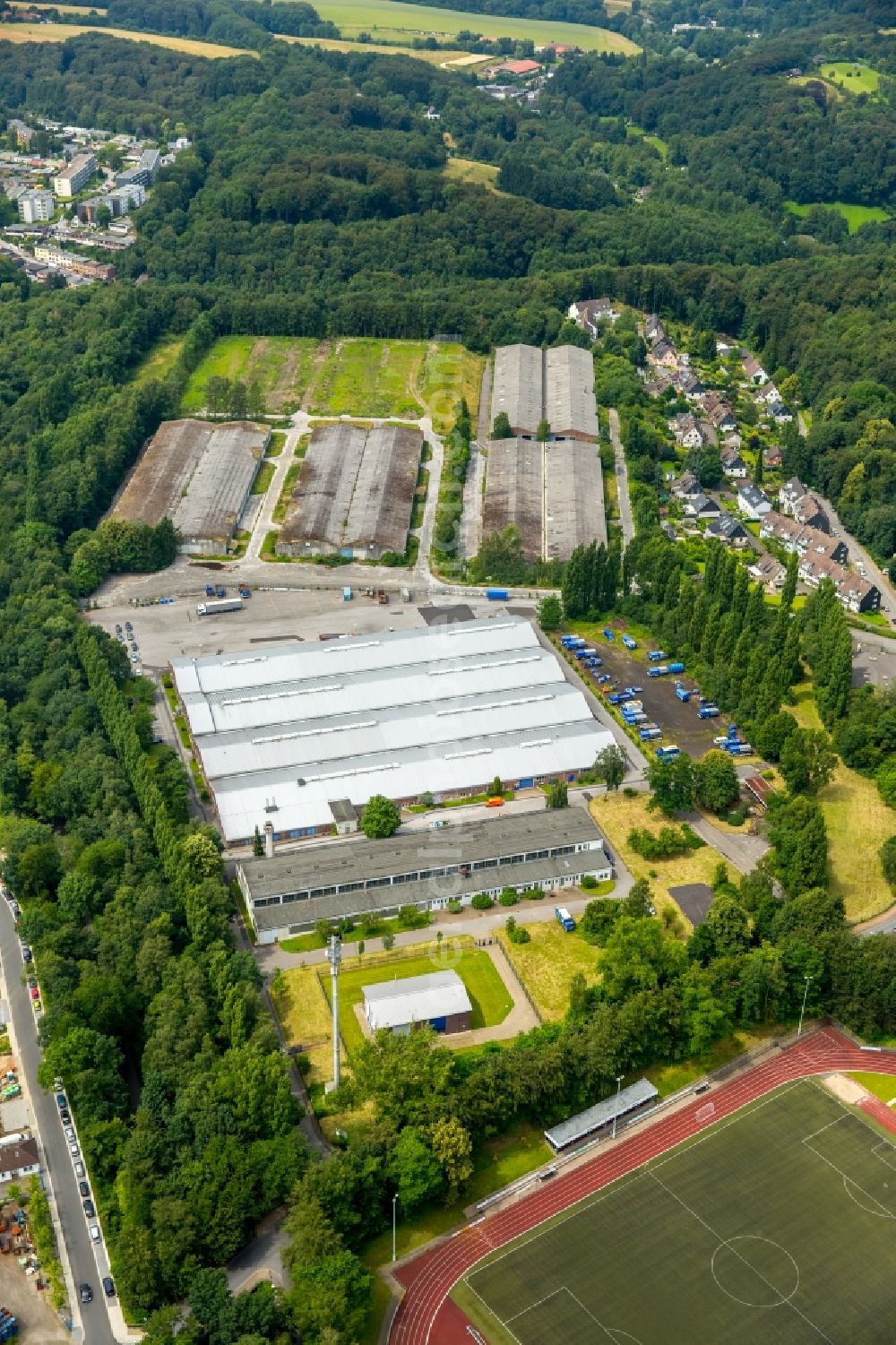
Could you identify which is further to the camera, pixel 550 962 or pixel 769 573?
pixel 769 573

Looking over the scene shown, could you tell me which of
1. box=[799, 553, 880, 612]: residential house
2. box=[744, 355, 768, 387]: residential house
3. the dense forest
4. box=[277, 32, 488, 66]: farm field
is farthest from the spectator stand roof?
box=[277, 32, 488, 66]: farm field

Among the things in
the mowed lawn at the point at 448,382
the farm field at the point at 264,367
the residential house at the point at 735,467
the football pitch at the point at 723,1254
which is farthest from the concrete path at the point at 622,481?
the football pitch at the point at 723,1254

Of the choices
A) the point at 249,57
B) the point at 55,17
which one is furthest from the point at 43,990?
the point at 55,17

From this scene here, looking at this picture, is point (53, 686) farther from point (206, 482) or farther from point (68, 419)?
point (68, 419)

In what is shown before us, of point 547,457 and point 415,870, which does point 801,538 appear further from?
point 415,870

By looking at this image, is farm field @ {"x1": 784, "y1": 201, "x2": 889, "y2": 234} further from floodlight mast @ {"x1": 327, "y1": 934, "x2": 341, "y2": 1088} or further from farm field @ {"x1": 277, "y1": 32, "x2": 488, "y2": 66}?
floodlight mast @ {"x1": 327, "y1": 934, "x2": 341, "y2": 1088}

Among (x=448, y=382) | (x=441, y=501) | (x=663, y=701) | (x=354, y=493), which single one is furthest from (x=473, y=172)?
(x=663, y=701)
